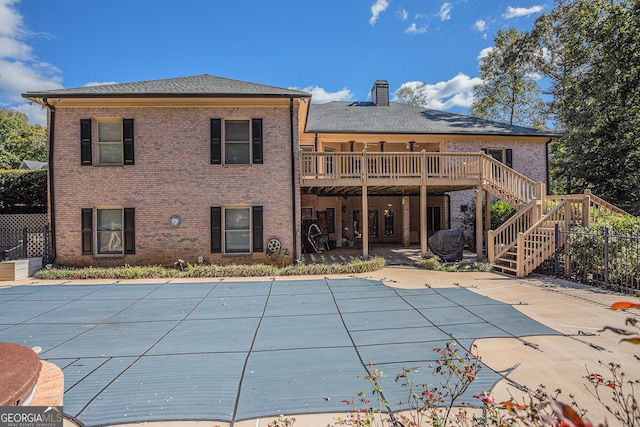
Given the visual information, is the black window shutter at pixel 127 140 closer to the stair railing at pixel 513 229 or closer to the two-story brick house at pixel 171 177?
the two-story brick house at pixel 171 177

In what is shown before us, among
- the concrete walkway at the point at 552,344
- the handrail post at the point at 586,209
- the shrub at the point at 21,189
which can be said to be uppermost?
the shrub at the point at 21,189

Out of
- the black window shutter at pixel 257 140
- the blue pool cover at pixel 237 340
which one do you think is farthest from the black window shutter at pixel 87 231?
the black window shutter at pixel 257 140

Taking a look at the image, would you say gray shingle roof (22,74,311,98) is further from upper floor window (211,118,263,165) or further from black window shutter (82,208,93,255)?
black window shutter (82,208,93,255)

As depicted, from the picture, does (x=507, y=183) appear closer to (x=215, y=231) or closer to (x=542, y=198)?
(x=542, y=198)

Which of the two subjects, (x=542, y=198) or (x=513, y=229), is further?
(x=513, y=229)

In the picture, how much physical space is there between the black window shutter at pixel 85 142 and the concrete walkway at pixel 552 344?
10698 mm

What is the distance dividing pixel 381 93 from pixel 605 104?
11.2 m

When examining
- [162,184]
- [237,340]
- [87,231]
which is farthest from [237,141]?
[237,340]

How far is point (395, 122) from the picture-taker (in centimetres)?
1695

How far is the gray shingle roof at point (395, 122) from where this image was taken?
51.8 feet

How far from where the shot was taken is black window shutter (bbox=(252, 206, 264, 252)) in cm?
1109

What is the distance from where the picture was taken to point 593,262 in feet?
27.0
